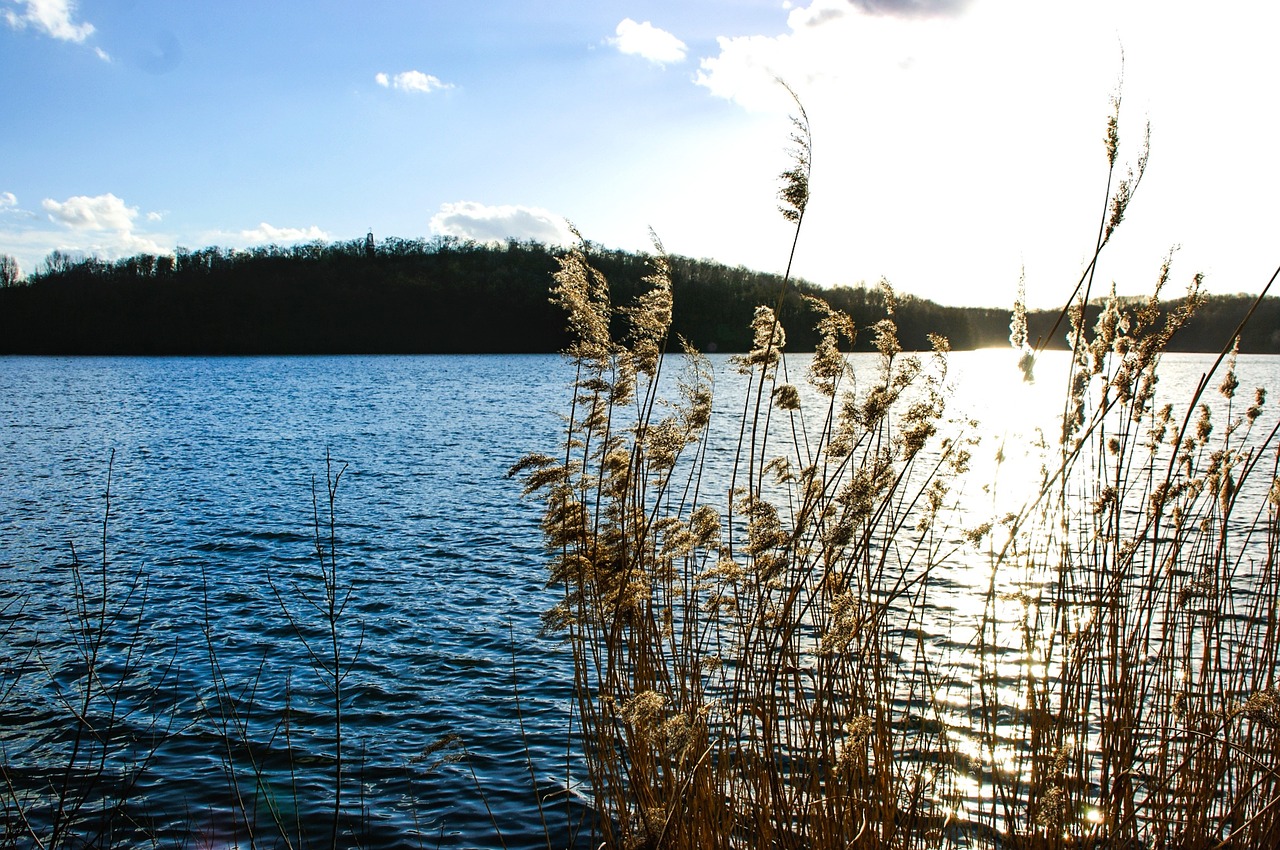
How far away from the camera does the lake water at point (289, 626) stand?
23.4ft

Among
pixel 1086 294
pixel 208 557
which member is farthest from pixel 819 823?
pixel 208 557

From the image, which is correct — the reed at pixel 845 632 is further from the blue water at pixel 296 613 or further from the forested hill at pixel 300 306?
the forested hill at pixel 300 306

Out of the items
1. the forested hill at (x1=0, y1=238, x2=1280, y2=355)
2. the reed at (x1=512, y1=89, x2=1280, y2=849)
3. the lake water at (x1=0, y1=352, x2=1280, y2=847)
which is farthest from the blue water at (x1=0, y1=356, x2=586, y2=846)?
the forested hill at (x1=0, y1=238, x2=1280, y2=355)

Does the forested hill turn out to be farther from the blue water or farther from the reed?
the reed

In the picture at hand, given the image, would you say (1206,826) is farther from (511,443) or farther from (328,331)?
(328,331)

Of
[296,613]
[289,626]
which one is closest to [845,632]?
[289,626]

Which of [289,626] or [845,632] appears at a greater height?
[845,632]

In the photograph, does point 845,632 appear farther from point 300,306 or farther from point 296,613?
point 300,306

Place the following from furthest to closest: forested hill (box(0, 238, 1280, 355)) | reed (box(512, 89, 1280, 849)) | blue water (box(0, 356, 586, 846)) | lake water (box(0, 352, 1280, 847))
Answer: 1. forested hill (box(0, 238, 1280, 355))
2. blue water (box(0, 356, 586, 846))
3. lake water (box(0, 352, 1280, 847))
4. reed (box(512, 89, 1280, 849))

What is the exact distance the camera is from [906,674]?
795 centimetres

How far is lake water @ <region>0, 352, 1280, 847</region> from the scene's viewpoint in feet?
23.4

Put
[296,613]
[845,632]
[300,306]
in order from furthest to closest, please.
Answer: [300,306] → [296,613] → [845,632]

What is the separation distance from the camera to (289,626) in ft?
38.0

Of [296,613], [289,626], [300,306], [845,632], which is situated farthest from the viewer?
[300,306]
